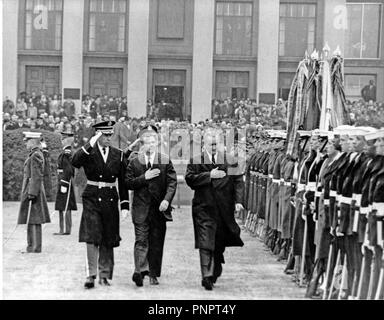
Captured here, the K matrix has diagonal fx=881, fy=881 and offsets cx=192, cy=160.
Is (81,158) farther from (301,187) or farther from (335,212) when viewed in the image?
(335,212)

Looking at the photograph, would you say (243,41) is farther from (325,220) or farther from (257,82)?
(325,220)

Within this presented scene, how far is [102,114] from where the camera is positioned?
26969mm

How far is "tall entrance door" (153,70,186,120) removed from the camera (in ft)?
92.1

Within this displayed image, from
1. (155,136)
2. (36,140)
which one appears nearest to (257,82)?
(36,140)

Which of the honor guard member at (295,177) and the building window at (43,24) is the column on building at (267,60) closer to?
the building window at (43,24)

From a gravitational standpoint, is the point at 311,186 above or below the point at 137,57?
below

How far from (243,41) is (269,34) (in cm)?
86

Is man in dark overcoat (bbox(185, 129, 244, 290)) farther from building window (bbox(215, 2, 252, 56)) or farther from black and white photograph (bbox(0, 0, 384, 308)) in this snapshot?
building window (bbox(215, 2, 252, 56))

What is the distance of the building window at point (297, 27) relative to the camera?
24344mm

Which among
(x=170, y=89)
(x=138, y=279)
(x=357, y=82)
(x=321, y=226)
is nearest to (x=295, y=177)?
(x=321, y=226)

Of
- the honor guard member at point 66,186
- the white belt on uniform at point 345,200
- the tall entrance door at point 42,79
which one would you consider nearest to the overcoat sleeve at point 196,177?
the white belt on uniform at point 345,200

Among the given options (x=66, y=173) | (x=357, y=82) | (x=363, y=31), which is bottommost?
(x=66, y=173)

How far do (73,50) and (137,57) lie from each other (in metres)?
2.07

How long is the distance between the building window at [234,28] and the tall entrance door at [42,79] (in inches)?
219
